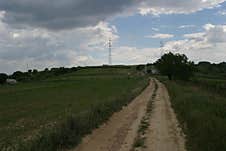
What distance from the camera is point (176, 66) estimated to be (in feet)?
334

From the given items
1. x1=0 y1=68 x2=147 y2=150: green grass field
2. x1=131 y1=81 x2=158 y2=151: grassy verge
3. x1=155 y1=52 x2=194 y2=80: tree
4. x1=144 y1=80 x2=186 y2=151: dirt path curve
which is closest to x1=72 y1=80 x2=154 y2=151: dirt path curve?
x1=131 y1=81 x2=158 y2=151: grassy verge

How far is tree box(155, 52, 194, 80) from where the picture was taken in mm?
98213

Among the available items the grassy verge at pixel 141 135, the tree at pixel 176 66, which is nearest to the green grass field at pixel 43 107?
the grassy verge at pixel 141 135

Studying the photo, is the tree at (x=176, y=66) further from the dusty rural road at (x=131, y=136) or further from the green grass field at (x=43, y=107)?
the dusty rural road at (x=131, y=136)

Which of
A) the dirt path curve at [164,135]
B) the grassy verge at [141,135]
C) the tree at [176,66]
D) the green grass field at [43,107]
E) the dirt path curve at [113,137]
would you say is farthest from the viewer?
the tree at [176,66]

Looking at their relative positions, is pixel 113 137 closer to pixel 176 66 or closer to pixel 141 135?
pixel 141 135

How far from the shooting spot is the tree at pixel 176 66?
98.2m

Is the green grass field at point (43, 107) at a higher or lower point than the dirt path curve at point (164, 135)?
lower

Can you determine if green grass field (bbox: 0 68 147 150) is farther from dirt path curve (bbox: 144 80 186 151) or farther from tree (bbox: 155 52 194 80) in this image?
tree (bbox: 155 52 194 80)

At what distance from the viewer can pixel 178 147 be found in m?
13.3

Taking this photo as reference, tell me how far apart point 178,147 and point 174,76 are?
90.9 m

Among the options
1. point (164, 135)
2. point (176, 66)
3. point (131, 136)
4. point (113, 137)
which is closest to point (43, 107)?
point (113, 137)

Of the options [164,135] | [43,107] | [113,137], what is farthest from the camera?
[43,107]

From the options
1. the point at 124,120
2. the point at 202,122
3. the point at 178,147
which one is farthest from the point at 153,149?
the point at 124,120
